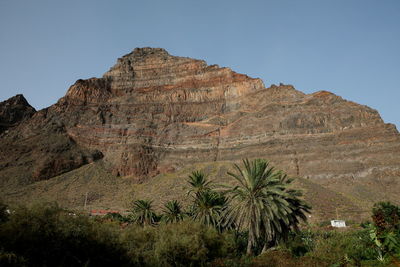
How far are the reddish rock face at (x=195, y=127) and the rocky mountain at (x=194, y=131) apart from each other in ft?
0.92

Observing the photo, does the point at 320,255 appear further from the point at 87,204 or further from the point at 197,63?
the point at 197,63

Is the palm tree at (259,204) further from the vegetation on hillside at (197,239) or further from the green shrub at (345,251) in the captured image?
the green shrub at (345,251)

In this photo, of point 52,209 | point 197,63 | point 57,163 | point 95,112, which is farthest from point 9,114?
point 52,209

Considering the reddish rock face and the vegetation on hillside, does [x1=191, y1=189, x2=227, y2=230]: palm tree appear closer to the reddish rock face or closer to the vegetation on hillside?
the vegetation on hillside

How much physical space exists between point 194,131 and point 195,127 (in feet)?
6.89

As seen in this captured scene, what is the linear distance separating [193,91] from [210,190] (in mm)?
88573

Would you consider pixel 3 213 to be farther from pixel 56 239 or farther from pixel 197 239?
pixel 197 239

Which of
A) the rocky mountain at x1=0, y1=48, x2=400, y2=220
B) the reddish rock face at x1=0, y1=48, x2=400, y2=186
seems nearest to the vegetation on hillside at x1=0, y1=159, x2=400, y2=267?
the rocky mountain at x1=0, y1=48, x2=400, y2=220

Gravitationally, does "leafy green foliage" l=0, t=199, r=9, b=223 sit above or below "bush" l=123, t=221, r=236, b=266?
above

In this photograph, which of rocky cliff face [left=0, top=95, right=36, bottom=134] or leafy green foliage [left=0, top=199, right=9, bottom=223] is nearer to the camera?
leafy green foliage [left=0, top=199, right=9, bottom=223]

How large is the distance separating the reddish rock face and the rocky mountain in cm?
28

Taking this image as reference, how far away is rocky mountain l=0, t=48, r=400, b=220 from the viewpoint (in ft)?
235

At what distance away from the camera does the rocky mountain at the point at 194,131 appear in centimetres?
7169

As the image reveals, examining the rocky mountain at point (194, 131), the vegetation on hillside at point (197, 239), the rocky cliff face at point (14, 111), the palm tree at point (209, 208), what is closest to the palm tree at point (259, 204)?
the vegetation on hillside at point (197, 239)
